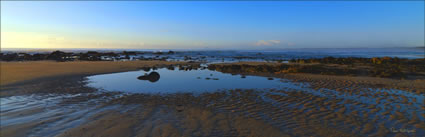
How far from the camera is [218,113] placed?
6.82 m

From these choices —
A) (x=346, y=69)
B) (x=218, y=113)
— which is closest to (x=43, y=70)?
(x=218, y=113)

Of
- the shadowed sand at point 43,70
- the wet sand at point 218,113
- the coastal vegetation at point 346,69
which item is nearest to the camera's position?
the wet sand at point 218,113

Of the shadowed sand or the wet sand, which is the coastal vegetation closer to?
the wet sand

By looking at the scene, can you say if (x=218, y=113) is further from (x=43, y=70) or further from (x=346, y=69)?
(x=43, y=70)

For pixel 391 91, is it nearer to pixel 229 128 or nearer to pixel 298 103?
pixel 298 103

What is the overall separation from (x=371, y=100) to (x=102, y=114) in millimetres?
10400

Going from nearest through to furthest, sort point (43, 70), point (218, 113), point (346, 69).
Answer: point (218, 113), point (43, 70), point (346, 69)

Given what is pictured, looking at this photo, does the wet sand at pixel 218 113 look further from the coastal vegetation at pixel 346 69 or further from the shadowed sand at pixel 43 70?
the coastal vegetation at pixel 346 69

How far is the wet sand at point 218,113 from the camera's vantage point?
5352 mm

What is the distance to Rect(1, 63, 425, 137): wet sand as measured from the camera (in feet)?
17.6

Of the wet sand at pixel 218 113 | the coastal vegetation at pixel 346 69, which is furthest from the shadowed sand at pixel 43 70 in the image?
the coastal vegetation at pixel 346 69

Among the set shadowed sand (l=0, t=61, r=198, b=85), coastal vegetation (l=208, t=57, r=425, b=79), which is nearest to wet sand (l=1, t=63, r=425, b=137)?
shadowed sand (l=0, t=61, r=198, b=85)

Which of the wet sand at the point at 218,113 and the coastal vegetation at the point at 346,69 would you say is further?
the coastal vegetation at the point at 346,69

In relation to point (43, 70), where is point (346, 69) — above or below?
below
